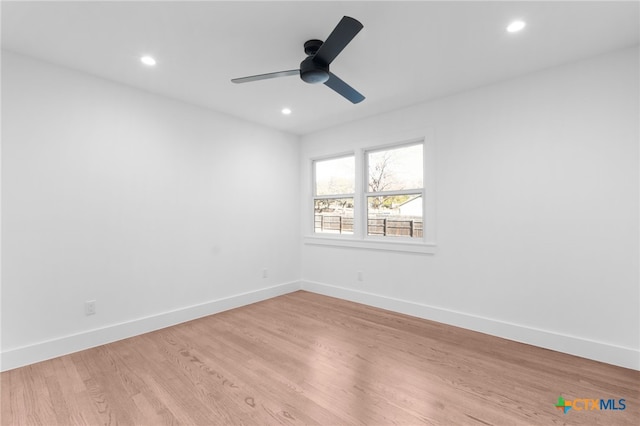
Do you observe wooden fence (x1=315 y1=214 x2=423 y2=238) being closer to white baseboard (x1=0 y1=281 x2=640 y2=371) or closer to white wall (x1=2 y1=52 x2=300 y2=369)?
white baseboard (x1=0 y1=281 x2=640 y2=371)

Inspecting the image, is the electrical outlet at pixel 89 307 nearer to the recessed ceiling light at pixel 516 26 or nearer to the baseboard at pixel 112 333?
the baseboard at pixel 112 333

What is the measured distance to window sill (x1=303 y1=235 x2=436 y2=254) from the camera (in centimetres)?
345

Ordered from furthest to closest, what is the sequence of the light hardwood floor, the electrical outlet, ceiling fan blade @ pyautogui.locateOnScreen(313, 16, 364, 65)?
the electrical outlet → the light hardwood floor → ceiling fan blade @ pyautogui.locateOnScreen(313, 16, 364, 65)

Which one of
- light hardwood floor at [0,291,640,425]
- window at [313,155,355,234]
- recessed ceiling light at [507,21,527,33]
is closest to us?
light hardwood floor at [0,291,640,425]

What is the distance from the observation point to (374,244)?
3.89m

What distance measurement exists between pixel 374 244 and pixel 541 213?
183 centimetres

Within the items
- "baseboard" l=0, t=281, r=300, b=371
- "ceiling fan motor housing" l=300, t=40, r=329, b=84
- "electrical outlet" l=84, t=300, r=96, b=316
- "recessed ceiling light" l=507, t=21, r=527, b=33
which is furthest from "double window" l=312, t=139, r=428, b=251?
"electrical outlet" l=84, t=300, r=96, b=316

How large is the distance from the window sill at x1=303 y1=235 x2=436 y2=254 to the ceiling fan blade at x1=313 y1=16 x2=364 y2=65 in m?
2.33

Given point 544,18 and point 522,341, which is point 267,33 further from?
point 522,341

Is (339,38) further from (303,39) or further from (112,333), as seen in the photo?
(112,333)

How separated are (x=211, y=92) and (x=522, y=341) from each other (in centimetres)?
399

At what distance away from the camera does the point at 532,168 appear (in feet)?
9.05

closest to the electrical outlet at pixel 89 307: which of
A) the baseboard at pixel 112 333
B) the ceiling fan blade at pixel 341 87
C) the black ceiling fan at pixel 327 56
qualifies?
the baseboard at pixel 112 333

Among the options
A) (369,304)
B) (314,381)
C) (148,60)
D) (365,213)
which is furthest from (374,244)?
(148,60)
